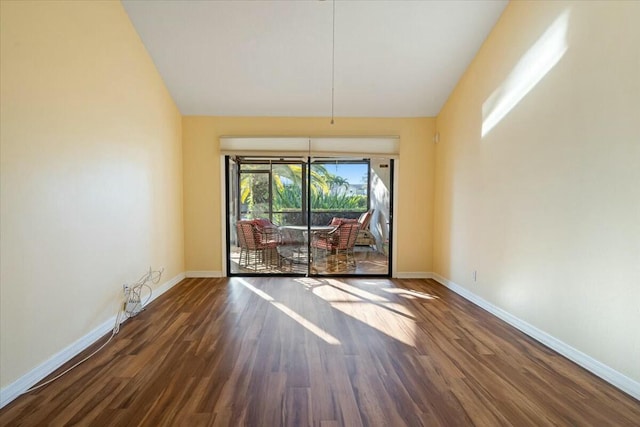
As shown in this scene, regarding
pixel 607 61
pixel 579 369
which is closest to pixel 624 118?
pixel 607 61

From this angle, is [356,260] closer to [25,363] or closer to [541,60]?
[541,60]

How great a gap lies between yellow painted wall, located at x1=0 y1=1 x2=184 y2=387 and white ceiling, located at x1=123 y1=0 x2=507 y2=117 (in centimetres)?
53

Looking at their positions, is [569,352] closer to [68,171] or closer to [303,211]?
[303,211]

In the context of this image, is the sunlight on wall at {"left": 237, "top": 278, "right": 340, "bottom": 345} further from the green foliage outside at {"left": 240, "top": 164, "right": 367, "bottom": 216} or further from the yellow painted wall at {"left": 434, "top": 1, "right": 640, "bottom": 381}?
the yellow painted wall at {"left": 434, "top": 1, "right": 640, "bottom": 381}

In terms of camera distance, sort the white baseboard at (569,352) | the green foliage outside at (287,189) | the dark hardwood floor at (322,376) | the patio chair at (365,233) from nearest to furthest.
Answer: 1. the dark hardwood floor at (322,376)
2. the white baseboard at (569,352)
3. the green foliage outside at (287,189)
4. the patio chair at (365,233)

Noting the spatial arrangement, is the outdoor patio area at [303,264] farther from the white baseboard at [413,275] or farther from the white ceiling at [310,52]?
the white ceiling at [310,52]

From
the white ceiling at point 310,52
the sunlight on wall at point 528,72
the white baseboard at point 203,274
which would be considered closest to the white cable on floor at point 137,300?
the white baseboard at point 203,274

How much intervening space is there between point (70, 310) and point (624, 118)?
14.0 feet

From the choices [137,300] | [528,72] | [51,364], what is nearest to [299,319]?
[137,300]

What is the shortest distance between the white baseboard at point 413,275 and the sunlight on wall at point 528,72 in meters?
2.32

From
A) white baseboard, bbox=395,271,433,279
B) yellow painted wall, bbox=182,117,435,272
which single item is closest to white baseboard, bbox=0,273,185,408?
yellow painted wall, bbox=182,117,435,272

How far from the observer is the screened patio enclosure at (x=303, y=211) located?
486cm

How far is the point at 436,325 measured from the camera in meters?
2.96

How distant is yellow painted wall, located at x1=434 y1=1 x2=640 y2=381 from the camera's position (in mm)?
1957
